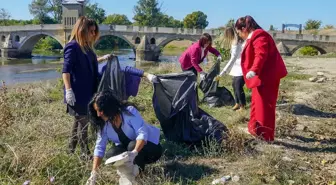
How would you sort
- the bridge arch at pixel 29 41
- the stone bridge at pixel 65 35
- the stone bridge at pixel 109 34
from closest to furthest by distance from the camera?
the stone bridge at pixel 109 34, the stone bridge at pixel 65 35, the bridge arch at pixel 29 41

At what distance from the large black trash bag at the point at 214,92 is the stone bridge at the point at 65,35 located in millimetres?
34220

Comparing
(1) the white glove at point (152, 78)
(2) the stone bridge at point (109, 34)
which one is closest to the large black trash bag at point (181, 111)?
(1) the white glove at point (152, 78)

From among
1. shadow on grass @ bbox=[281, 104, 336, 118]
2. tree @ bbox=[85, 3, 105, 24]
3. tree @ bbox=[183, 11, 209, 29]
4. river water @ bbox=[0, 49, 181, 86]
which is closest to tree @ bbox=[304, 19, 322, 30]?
tree @ bbox=[183, 11, 209, 29]

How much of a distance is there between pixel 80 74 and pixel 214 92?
3.38 meters

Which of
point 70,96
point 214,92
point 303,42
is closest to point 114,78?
point 70,96

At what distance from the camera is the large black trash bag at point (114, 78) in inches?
180

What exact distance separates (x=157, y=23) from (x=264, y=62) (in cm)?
6685

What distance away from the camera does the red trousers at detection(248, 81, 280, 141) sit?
4.81 m

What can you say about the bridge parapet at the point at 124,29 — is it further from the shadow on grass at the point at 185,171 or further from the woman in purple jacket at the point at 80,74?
the shadow on grass at the point at 185,171

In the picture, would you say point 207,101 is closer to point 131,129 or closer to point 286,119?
point 286,119

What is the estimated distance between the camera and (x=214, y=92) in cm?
711

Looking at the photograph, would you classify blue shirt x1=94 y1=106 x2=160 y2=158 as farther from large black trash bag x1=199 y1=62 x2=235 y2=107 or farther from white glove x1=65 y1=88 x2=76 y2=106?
large black trash bag x1=199 y1=62 x2=235 y2=107

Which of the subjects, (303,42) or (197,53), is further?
(303,42)

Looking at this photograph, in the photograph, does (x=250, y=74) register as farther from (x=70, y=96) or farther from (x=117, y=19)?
(x=117, y=19)
